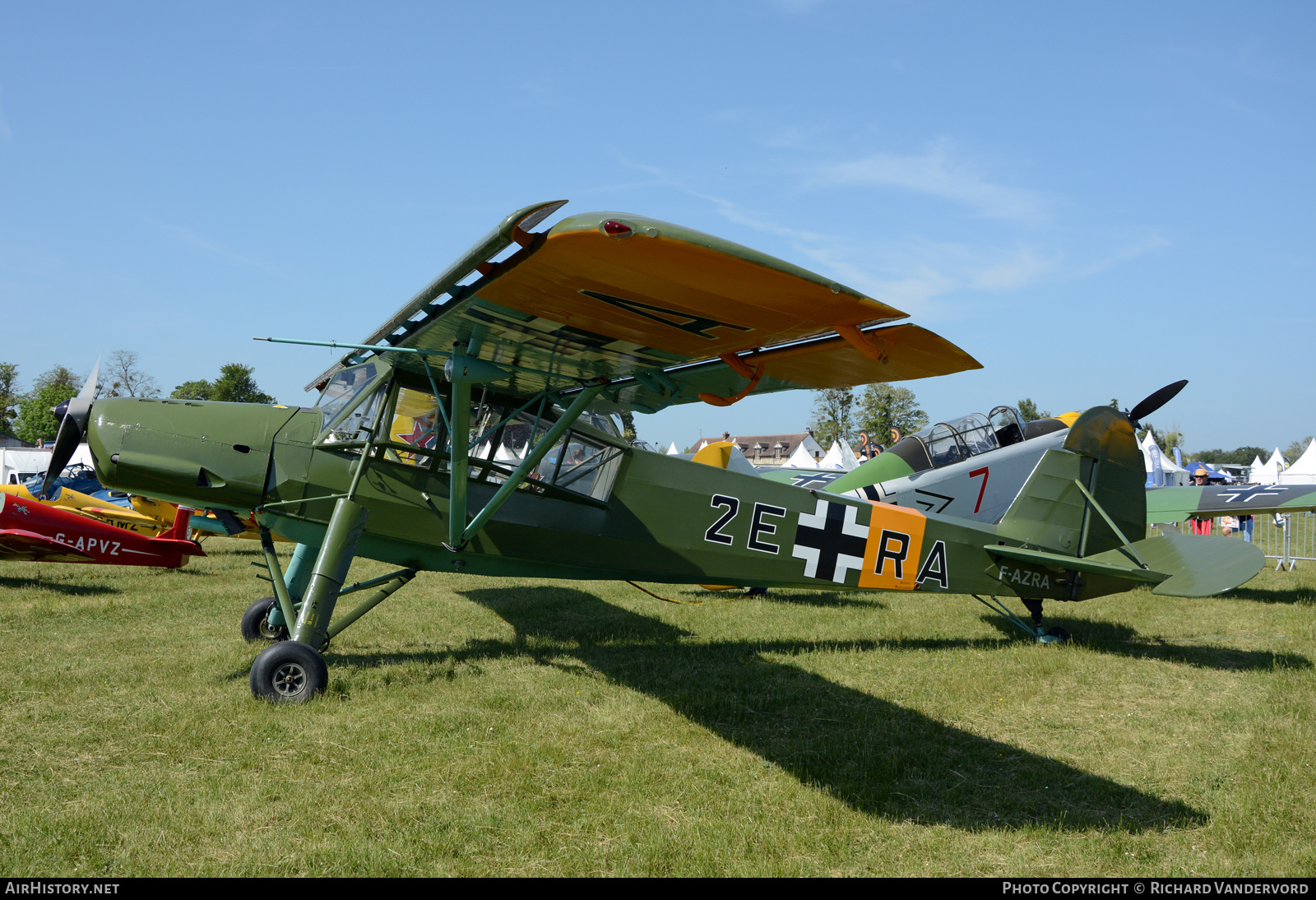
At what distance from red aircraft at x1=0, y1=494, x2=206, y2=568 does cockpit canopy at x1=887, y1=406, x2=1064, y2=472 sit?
11163mm

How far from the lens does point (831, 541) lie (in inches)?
303

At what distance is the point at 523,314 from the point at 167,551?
10094 mm

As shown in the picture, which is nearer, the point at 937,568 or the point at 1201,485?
the point at 937,568

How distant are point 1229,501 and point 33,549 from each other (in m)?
18.3

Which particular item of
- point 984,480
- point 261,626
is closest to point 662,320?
point 261,626

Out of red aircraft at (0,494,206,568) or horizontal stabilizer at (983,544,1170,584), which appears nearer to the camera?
horizontal stabilizer at (983,544,1170,584)

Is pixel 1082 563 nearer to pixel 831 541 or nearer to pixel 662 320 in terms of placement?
Answer: pixel 831 541

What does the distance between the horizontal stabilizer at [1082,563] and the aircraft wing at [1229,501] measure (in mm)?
6054

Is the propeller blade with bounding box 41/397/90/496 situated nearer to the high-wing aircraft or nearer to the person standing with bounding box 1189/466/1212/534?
the high-wing aircraft

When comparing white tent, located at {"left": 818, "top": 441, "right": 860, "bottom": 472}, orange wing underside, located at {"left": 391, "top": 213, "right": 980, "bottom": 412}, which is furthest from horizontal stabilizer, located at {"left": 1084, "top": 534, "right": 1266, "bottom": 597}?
white tent, located at {"left": 818, "top": 441, "right": 860, "bottom": 472}

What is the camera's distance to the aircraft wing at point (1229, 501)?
1214 centimetres

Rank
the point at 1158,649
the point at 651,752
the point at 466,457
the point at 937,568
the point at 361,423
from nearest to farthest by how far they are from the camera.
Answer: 1. the point at 651,752
2. the point at 466,457
3. the point at 361,423
4. the point at 937,568
5. the point at 1158,649

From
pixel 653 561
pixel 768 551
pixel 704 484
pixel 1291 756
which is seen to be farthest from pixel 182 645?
pixel 1291 756

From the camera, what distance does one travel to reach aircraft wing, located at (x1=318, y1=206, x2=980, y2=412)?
3.05m
